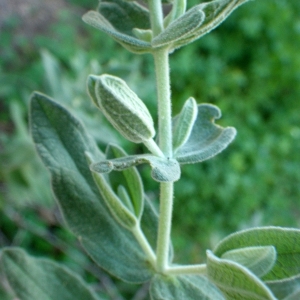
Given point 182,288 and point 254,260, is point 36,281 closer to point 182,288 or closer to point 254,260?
point 182,288

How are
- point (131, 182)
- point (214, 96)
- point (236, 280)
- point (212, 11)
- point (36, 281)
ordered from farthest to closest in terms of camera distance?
1. point (214, 96)
2. point (36, 281)
3. point (131, 182)
4. point (212, 11)
5. point (236, 280)

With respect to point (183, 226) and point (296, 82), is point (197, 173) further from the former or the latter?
point (296, 82)

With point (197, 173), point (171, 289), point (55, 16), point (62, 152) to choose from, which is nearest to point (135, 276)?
point (171, 289)

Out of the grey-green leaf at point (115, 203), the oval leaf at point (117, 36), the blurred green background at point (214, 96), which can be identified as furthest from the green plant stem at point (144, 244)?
the blurred green background at point (214, 96)

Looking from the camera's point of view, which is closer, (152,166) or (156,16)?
(152,166)

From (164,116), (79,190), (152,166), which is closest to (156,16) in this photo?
(164,116)

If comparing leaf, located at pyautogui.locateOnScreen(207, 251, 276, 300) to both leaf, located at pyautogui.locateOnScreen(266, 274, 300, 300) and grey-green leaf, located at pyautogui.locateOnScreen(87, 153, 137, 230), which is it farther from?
leaf, located at pyautogui.locateOnScreen(266, 274, 300, 300)
